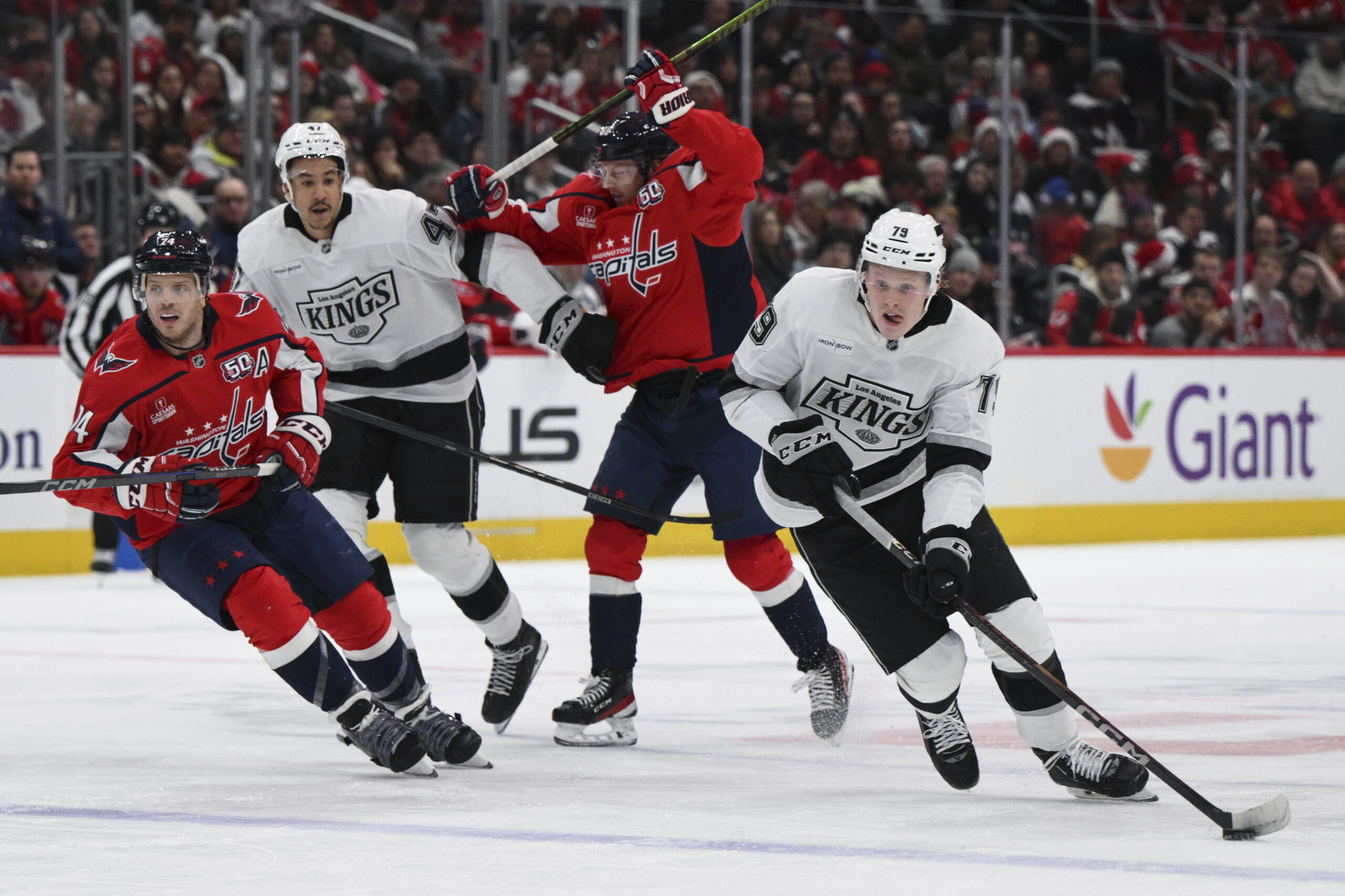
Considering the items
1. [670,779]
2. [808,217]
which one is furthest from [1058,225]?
[670,779]

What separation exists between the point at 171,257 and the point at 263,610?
Result: 2.24 ft

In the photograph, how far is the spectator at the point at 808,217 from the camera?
9.51 meters

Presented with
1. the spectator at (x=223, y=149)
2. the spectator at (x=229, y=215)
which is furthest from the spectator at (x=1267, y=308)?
the spectator at (x=229, y=215)

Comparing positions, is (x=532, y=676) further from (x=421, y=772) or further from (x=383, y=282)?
(x=383, y=282)

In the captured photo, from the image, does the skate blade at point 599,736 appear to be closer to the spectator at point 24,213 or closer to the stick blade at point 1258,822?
the stick blade at point 1258,822

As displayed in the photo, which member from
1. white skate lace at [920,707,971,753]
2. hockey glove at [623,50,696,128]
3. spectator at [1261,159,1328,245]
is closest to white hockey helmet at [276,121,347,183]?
hockey glove at [623,50,696,128]

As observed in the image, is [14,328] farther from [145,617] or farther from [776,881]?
[776,881]

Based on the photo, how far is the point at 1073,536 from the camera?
9.71 m

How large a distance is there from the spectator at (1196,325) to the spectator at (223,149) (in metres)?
4.50

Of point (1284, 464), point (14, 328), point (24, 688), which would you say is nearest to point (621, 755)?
point (24, 688)

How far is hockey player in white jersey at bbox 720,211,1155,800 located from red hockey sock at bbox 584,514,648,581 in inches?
26.9

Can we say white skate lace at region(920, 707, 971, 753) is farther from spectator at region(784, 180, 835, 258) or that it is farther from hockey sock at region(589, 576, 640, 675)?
spectator at region(784, 180, 835, 258)

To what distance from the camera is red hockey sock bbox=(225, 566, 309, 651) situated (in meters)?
3.76

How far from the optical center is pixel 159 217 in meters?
7.20
